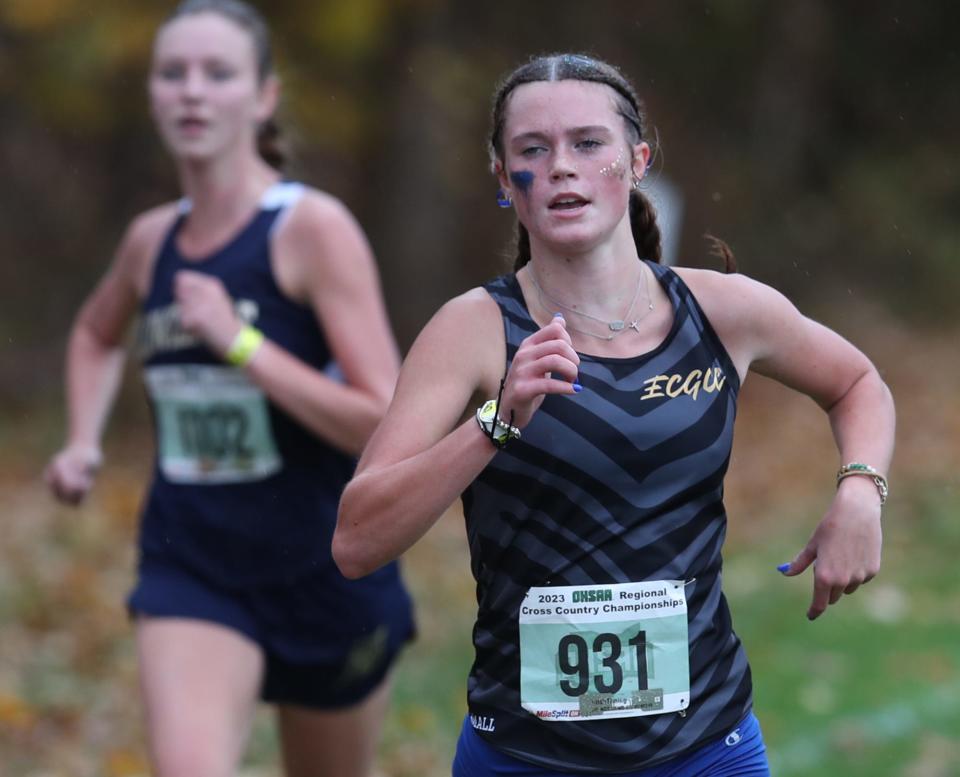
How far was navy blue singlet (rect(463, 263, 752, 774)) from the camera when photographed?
272 cm

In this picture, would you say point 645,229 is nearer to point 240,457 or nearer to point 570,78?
point 570,78

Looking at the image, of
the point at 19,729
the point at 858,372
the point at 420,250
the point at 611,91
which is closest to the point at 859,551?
the point at 858,372

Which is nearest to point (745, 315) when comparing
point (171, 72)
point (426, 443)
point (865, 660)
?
point (426, 443)

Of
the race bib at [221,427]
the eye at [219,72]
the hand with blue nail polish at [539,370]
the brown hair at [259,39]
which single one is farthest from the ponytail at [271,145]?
the hand with blue nail polish at [539,370]

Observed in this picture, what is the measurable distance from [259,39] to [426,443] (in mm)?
2278

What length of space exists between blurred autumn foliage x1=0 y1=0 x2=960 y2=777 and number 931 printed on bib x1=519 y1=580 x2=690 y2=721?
0.83m

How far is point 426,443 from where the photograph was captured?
2693 millimetres

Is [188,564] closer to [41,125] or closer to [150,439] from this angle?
[150,439]

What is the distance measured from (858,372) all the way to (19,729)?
169 inches

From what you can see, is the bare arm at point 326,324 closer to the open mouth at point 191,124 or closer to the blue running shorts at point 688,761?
the open mouth at point 191,124

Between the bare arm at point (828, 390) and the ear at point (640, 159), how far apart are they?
7.9 inches

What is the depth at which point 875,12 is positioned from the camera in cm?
2123

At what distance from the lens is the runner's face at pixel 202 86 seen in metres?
4.39

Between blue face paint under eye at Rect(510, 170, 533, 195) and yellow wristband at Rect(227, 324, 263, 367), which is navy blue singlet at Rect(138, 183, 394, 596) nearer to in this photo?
yellow wristband at Rect(227, 324, 263, 367)
